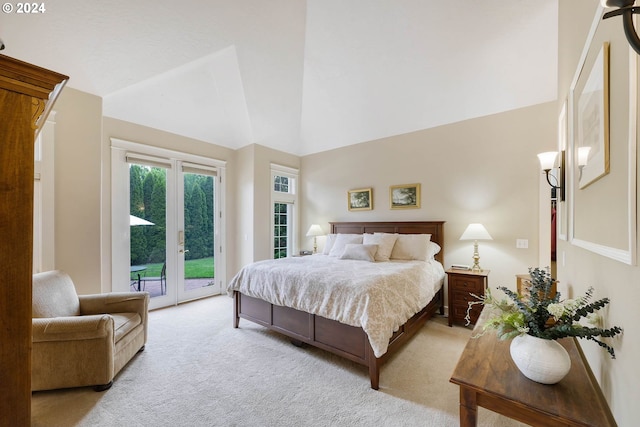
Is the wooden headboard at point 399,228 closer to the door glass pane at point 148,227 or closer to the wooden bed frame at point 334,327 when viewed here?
the wooden bed frame at point 334,327

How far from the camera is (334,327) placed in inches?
97.3

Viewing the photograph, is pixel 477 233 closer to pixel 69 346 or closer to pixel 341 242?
pixel 341 242

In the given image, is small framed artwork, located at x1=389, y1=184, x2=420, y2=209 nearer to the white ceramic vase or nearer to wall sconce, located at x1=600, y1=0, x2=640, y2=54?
the white ceramic vase

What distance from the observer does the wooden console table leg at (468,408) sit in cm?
116

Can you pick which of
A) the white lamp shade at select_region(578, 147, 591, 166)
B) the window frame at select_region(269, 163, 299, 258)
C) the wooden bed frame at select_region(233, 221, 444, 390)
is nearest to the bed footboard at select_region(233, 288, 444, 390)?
the wooden bed frame at select_region(233, 221, 444, 390)

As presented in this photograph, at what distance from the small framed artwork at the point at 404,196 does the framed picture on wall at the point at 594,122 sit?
281 centimetres

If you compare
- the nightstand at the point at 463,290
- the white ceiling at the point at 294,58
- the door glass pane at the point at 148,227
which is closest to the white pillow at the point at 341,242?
the nightstand at the point at 463,290

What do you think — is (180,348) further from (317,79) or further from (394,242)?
(317,79)

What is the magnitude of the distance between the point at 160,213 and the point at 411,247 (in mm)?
3923

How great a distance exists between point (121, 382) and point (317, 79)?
4.46 meters

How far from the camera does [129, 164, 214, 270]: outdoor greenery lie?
3.85 m

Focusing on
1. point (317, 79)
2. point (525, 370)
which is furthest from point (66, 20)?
point (525, 370)

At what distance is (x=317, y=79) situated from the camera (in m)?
4.18

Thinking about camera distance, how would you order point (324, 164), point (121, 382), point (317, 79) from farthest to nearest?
point (324, 164)
point (317, 79)
point (121, 382)
